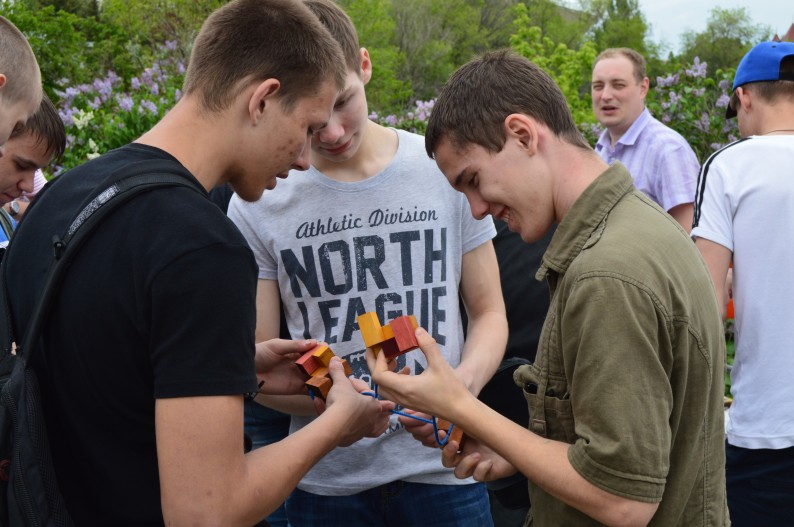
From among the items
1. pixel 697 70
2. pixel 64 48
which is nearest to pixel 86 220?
pixel 697 70

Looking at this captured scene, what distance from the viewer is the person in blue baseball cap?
3.17 meters

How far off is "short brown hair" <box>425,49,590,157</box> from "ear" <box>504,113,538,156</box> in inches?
1.2

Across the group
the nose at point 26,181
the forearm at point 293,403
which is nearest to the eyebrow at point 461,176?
the forearm at point 293,403

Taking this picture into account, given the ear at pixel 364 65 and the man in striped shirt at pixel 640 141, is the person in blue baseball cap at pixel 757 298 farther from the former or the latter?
the man in striped shirt at pixel 640 141

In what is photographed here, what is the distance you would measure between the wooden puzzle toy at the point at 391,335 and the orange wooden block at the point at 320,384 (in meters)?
0.18

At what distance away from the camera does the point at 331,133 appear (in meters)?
2.68

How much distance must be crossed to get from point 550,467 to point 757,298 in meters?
1.73

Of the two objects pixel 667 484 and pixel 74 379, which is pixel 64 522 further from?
pixel 667 484

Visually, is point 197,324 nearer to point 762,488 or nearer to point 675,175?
point 762,488

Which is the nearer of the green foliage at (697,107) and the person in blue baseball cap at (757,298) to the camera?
the person in blue baseball cap at (757,298)

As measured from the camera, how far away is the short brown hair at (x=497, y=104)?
2150 millimetres

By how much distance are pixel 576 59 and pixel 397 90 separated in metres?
7.54

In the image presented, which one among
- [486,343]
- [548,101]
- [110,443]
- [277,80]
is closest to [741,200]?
[486,343]

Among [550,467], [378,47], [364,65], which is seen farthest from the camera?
[378,47]
